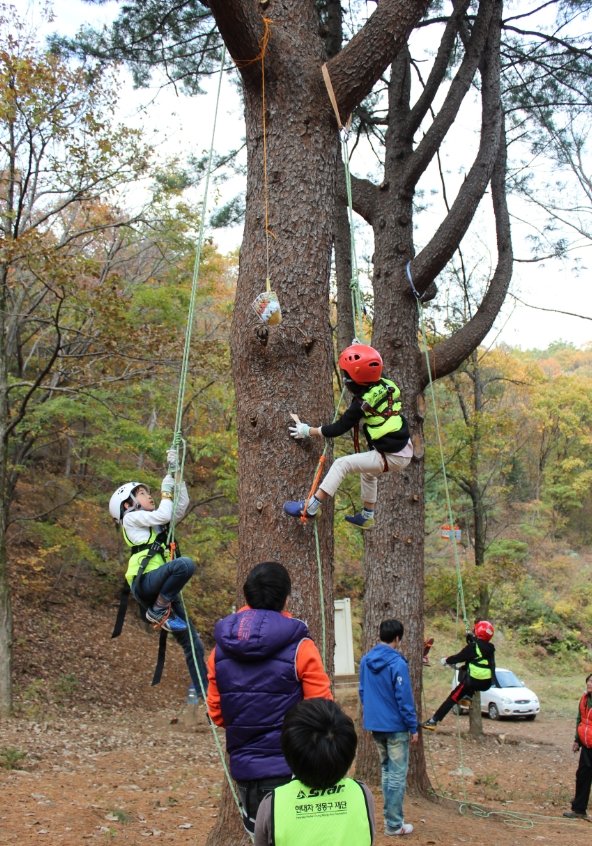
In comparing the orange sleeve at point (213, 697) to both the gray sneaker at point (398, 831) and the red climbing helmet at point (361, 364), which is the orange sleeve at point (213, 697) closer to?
the red climbing helmet at point (361, 364)

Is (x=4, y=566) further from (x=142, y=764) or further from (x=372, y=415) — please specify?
(x=372, y=415)

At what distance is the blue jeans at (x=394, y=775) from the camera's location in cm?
569

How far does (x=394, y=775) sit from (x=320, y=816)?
13.2 feet

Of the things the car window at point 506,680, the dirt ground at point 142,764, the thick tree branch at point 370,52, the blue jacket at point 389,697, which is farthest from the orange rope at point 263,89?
the car window at point 506,680

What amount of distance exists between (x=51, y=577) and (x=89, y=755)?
10.3m

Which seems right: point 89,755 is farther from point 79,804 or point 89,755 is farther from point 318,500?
point 318,500

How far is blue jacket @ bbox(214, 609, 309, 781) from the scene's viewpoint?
2.81 meters

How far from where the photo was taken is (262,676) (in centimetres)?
282

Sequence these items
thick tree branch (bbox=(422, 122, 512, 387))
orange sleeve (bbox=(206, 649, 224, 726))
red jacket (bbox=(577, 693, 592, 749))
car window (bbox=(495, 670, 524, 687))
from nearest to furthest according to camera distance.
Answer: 1. orange sleeve (bbox=(206, 649, 224, 726))
2. thick tree branch (bbox=(422, 122, 512, 387))
3. red jacket (bbox=(577, 693, 592, 749))
4. car window (bbox=(495, 670, 524, 687))

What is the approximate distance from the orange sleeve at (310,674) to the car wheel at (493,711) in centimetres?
1853

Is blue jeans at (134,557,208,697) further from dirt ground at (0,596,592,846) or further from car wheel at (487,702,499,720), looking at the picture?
car wheel at (487,702,499,720)

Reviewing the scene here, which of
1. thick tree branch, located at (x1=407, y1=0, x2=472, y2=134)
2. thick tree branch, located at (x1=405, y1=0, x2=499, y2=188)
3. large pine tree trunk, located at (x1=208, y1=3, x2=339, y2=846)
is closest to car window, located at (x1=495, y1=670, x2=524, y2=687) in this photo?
thick tree branch, located at (x1=405, y1=0, x2=499, y2=188)

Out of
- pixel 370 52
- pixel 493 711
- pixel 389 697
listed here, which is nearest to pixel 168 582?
pixel 389 697

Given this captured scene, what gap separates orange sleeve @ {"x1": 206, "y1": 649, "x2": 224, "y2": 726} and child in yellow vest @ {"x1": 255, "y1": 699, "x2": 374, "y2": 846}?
85 cm
